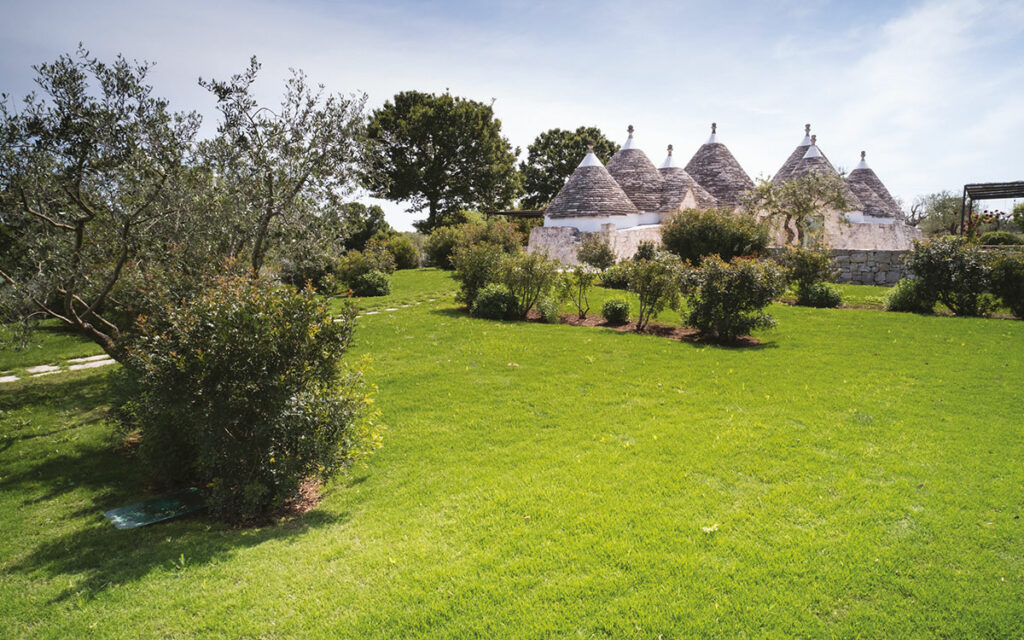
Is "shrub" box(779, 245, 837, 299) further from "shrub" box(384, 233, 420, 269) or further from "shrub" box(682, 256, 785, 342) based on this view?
"shrub" box(384, 233, 420, 269)

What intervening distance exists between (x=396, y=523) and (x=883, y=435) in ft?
18.6

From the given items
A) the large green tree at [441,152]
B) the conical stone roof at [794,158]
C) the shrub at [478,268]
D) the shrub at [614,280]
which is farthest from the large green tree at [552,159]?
the shrub at [478,268]

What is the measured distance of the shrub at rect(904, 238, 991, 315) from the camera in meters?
13.6

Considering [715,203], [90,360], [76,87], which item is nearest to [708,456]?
[76,87]

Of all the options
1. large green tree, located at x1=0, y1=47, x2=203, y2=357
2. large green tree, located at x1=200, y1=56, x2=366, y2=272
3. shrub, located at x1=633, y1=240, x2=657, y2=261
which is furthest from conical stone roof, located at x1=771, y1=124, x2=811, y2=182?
large green tree, located at x1=0, y1=47, x2=203, y2=357

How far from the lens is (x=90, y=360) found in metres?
10.7

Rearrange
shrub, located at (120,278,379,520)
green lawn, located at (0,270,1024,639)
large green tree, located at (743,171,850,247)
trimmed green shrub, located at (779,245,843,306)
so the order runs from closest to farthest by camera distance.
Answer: green lawn, located at (0,270,1024,639), shrub, located at (120,278,379,520), trimmed green shrub, located at (779,245,843,306), large green tree, located at (743,171,850,247)

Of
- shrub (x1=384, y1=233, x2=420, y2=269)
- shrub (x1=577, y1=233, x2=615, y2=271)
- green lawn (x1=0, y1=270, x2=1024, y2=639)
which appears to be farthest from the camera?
shrub (x1=384, y1=233, x2=420, y2=269)

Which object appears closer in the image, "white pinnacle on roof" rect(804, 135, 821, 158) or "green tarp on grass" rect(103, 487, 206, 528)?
"green tarp on grass" rect(103, 487, 206, 528)

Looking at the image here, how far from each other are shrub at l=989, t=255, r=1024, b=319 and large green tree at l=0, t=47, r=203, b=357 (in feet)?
58.7

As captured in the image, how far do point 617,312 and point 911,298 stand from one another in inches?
330

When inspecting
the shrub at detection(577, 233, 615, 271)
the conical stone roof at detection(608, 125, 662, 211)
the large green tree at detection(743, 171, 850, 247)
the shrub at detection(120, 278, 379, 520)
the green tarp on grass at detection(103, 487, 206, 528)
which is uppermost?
the conical stone roof at detection(608, 125, 662, 211)

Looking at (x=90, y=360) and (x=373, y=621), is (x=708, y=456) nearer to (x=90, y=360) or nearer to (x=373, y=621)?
(x=373, y=621)

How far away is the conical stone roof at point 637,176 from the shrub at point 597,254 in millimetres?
7616
